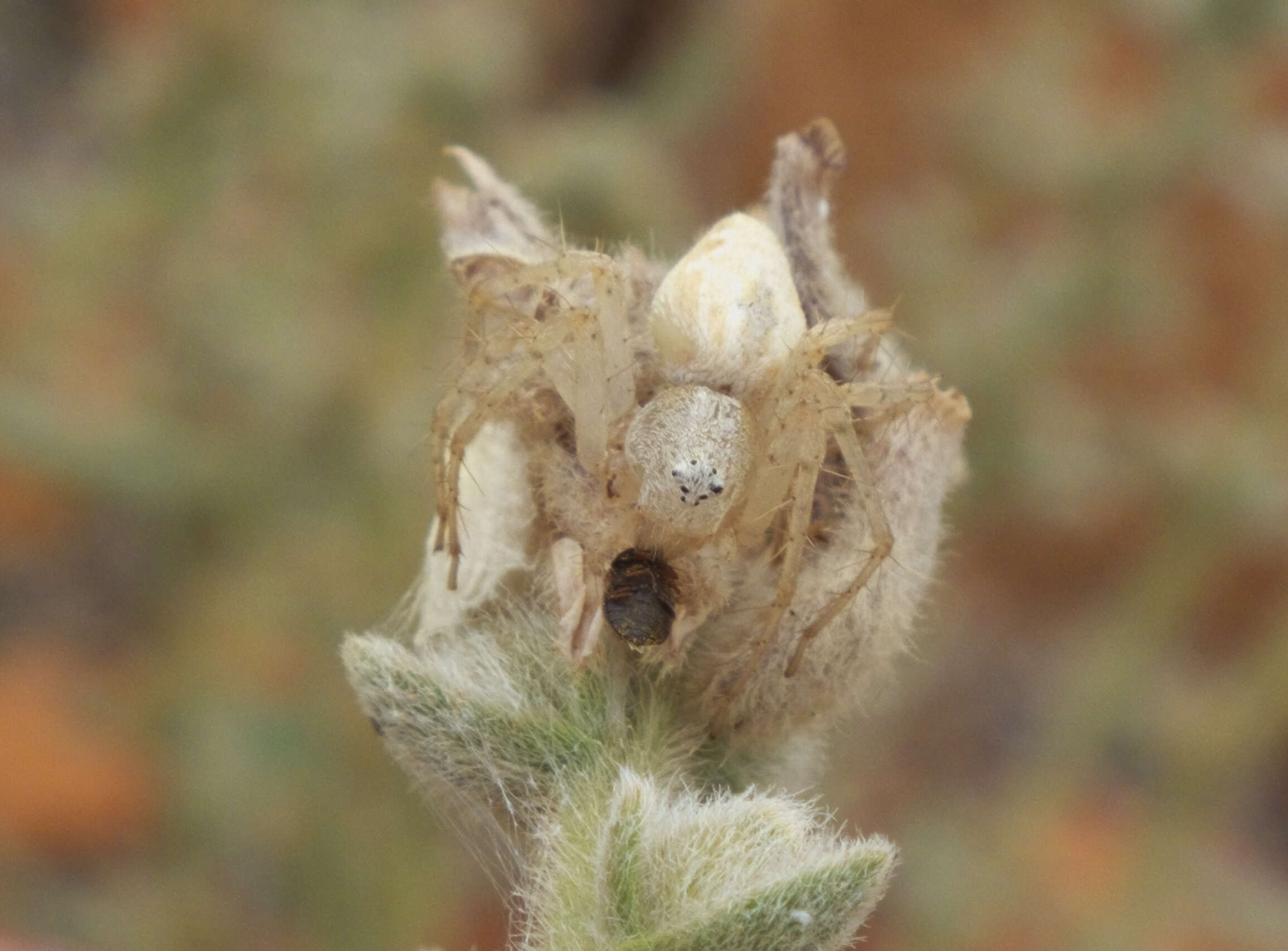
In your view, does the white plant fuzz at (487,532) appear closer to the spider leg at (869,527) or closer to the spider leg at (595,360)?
Answer: the spider leg at (595,360)

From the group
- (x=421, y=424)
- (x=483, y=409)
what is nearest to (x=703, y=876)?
(x=483, y=409)

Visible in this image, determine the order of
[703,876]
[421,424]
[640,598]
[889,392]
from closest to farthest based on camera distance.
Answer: [703,876]
[640,598]
[889,392]
[421,424]

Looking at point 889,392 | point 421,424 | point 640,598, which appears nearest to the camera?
point 640,598

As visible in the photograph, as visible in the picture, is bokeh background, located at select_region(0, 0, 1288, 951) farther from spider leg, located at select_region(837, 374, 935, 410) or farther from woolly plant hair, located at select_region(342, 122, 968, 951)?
spider leg, located at select_region(837, 374, 935, 410)

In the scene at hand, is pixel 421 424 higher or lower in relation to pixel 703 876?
higher

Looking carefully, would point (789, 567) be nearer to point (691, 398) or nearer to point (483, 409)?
point (691, 398)

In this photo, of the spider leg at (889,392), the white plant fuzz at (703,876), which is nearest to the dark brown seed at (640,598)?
the white plant fuzz at (703,876)

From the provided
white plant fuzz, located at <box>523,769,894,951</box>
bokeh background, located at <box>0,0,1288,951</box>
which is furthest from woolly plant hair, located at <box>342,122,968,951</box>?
bokeh background, located at <box>0,0,1288,951</box>
